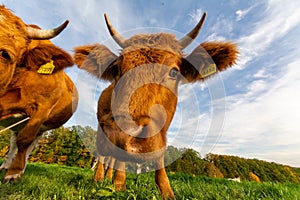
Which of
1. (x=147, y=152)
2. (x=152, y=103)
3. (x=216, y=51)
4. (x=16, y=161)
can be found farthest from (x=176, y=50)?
(x=16, y=161)

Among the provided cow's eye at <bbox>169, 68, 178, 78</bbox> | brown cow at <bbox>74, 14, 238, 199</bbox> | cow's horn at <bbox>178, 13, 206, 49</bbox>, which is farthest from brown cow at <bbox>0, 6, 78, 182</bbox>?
cow's eye at <bbox>169, 68, 178, 78</bbox>

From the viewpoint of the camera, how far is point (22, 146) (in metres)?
4.59

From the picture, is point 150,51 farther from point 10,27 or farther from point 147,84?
point 10,27

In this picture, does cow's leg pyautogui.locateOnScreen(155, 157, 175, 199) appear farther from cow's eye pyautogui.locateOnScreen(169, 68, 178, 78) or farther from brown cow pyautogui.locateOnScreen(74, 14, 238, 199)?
cow's eye pyautogui.locateOnScreen(169, 68, 178, 78)

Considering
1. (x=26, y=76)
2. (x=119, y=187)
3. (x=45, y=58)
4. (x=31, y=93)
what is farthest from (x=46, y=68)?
(x=119, y=187)

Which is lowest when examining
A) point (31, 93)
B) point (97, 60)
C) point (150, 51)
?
point (150, 51)

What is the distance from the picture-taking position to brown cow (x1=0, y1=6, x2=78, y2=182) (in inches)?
151

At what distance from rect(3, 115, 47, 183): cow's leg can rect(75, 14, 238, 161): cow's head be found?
191 cm

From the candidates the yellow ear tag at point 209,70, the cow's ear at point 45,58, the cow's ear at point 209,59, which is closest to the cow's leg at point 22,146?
the cow's ear at point 45,58

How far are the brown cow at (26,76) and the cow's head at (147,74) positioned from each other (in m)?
0.92

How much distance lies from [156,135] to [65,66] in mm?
3886

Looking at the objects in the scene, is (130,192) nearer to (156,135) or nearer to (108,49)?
(156,135)

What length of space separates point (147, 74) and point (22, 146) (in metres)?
3.74

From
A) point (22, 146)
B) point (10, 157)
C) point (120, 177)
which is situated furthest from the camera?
point (10, 157)
